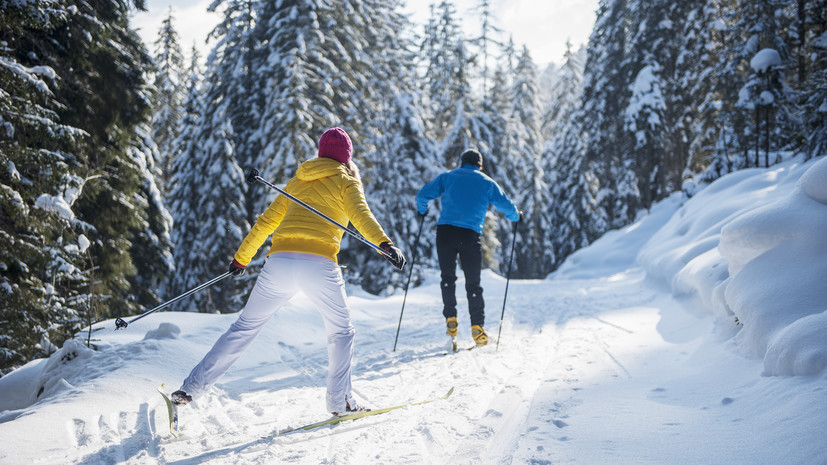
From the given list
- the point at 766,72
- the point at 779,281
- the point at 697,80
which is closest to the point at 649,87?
the point at 697,80

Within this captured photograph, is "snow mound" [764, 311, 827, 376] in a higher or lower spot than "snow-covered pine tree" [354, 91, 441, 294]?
lower

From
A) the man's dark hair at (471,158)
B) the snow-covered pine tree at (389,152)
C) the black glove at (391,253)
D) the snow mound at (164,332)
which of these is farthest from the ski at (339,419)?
the snow-covered pine tree at (389,152)

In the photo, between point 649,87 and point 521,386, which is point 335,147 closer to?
point 521,386

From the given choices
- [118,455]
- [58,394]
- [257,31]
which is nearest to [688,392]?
[118,455]

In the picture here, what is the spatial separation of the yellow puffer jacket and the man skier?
253 centimetres

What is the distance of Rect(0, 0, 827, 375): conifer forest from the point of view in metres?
6.42

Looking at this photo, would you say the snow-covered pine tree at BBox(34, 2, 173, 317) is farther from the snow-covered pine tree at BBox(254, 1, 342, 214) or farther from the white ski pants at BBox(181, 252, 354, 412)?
the white ski pants at BBox(181, 252, 354, 412)

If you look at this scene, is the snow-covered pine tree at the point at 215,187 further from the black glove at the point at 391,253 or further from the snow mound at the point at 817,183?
the snow mound at the point at 817,183

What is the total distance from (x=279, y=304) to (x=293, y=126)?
10.1 meters

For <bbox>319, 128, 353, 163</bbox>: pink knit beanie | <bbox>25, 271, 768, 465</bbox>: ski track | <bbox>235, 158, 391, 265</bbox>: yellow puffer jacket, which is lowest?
<bbox>25, 271, 768, 465</bbox>: ski track

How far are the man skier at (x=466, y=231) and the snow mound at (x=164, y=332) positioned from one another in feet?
10.3

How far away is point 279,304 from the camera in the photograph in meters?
3.36

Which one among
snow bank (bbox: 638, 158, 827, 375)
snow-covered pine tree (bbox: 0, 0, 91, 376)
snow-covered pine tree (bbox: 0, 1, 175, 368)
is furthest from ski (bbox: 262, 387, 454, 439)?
snow-covered pine tree (bbox: 0, 0, 91, 376)

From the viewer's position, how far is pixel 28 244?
6.10 meters
